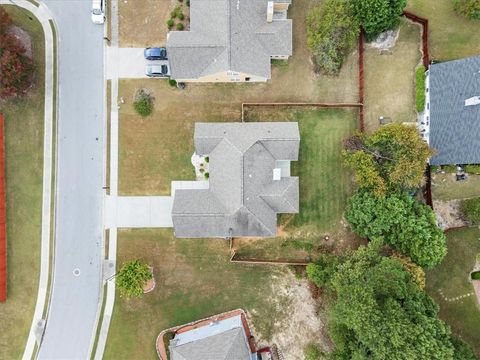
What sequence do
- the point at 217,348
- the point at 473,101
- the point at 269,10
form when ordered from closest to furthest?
the point at 473,101 → the point at 269,10 → the point at 217,348

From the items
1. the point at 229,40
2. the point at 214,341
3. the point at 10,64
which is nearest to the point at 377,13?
the point at 229,40

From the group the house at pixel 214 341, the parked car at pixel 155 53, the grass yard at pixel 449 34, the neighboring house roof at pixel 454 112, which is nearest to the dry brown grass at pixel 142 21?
the parked car at pixel 155 53

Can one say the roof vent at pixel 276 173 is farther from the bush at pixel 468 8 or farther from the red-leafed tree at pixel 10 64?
the red-leafed tree at pixel 10 64

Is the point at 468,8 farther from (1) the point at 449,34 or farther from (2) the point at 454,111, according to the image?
(2) the point at 454,111

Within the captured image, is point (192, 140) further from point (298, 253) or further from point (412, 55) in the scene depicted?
point (412, 55)

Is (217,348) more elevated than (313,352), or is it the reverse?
(217,348)

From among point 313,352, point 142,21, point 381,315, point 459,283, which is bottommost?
point 313,352

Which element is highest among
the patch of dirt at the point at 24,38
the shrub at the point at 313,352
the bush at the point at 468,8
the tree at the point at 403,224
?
the bush at the point at 468,8
